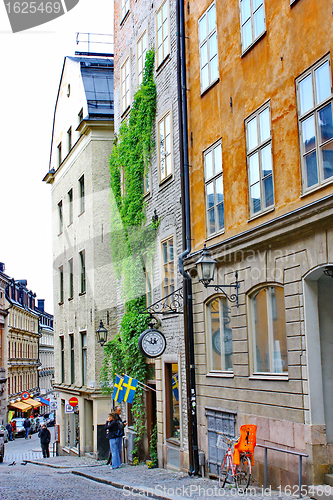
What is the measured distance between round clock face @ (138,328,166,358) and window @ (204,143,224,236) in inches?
127

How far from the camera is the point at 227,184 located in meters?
13.0

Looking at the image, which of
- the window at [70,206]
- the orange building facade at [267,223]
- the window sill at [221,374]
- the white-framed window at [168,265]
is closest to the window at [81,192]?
the window at [70,206]

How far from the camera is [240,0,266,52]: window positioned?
38.6 feet

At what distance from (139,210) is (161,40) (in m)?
4.94

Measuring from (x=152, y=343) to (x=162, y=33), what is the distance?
868 cm

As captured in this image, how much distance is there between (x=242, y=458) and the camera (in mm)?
11070

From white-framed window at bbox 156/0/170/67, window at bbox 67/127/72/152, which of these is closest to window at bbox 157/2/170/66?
white-framed window at bbox 156/0/170/67

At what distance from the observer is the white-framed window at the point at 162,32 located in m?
17.2

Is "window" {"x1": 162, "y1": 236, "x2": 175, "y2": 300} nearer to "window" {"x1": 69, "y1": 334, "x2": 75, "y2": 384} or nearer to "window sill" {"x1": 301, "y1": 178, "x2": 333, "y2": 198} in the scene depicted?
"window sill" {"x1": 301, "y1": 178, "x2": 333, "y2": 198}

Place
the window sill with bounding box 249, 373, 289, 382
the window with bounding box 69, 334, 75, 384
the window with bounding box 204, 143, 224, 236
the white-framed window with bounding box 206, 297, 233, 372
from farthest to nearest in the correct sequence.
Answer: the window with bounding box 69, 334, 75, 384 → the window with bounding box 204, 143, 224, 236 → the white-framed window with bounding box 206, 297, 233, 372 → the window sill with bounding box 249, 373, 289, 382

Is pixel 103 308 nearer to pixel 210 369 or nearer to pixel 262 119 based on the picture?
pixel 210 369

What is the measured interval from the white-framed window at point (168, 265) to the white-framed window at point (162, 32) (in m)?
5.20

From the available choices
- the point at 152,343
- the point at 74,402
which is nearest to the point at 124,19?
the point at 152,343

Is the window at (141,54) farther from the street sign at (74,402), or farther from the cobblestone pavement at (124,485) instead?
the street sign at (74,402)
